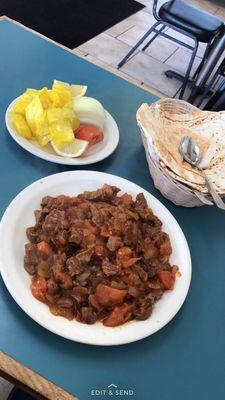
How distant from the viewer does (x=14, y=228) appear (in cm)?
83

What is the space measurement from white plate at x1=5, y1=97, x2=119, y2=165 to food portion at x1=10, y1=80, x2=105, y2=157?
13mm

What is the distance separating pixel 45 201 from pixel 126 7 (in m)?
3.44

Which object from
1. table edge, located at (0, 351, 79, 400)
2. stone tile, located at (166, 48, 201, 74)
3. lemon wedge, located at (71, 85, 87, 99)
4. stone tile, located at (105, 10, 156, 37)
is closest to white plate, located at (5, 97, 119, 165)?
lemon wedge, located at (71, 85, 87, 99)

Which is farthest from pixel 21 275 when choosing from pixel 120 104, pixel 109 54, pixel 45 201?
pixel 109 54

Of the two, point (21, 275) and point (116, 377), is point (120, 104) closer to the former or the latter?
point (21, 275)

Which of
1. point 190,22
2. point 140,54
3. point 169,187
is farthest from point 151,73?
point 169,187

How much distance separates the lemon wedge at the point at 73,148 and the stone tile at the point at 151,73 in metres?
2.00

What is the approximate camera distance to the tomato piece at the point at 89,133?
42.2 inches

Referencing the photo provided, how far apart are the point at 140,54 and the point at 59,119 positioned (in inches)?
95.4

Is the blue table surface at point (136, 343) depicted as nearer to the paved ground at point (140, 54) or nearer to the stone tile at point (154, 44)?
the paved ground at point (140, 54)

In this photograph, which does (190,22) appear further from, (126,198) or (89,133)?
(126,198)

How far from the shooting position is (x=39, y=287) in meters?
0.76

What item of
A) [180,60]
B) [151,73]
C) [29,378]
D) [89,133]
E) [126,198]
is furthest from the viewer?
[180,60]

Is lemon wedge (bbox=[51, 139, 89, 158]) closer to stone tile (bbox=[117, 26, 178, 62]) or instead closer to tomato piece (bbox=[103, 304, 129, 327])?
tomato piece (bbox=[103, 304, 129, 327])
